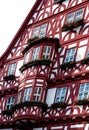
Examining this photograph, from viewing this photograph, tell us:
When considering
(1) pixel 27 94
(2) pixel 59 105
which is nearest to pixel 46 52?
(1) pixel 27 94

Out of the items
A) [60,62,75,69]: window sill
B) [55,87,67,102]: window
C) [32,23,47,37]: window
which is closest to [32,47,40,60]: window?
[32,23,47,37]: window

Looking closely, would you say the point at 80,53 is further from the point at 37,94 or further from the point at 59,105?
the point at 37,94

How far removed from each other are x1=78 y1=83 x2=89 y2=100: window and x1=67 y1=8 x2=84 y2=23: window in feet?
19.3

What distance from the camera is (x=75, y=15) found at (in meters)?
27.3

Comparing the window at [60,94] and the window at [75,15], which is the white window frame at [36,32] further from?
the window at [60,94]

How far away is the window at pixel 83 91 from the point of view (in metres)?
23.4

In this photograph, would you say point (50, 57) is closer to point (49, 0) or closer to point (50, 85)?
point (50, 85)

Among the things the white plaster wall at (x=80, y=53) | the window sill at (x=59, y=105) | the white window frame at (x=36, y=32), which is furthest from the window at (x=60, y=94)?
the white window frame at (x=36, y=32)

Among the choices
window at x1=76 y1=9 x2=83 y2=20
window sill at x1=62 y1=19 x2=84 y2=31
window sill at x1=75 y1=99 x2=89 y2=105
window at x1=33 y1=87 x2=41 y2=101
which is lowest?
window sill at x1=75 y1=99 x2=89 y2=105

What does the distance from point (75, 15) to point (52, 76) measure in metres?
5.24

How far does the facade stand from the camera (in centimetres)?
2394

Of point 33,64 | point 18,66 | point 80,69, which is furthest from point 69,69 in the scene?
point 18,66

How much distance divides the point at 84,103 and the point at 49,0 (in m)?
11.5

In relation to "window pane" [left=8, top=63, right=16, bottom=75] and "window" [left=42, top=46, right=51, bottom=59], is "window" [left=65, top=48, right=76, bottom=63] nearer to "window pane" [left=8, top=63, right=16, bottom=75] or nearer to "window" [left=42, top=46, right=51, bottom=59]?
"window" [left=42, top=46, right=51, bottom=59]
